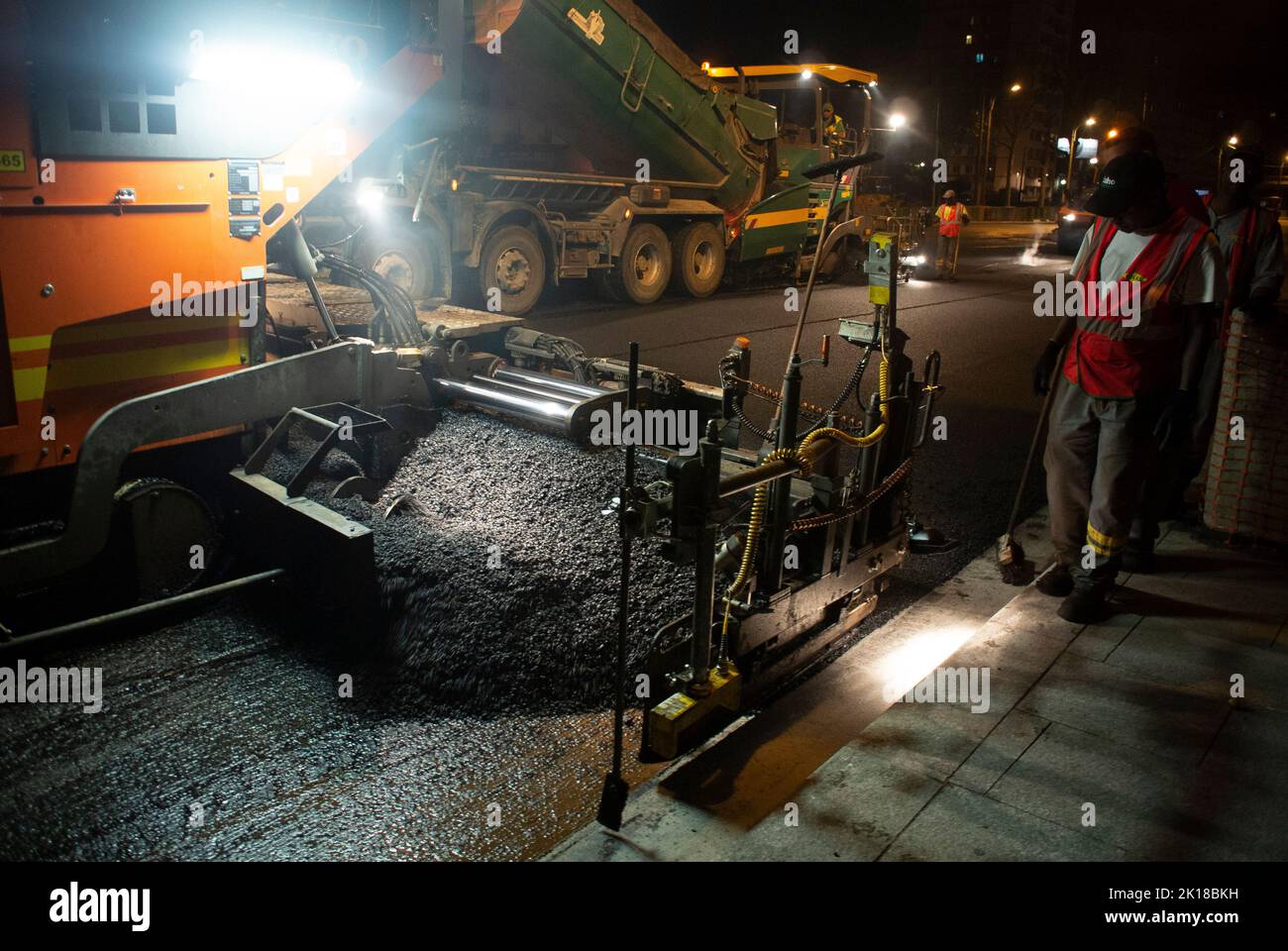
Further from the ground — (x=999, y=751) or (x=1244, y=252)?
(x=1244, y=252)

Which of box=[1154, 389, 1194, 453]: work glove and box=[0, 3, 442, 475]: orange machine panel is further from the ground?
box=[0, 3, 442, 475]: orange machine panel

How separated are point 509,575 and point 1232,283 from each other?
13.1ft

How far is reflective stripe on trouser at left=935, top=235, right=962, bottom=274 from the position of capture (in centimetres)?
1783

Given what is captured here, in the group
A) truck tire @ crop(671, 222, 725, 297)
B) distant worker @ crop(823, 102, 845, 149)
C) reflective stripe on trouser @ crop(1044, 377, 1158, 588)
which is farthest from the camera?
distant worker @ crop(823, 102, 845, 149)

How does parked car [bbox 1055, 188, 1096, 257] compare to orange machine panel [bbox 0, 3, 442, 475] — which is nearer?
orange machine panel [bbox 0, 3, 442, 475]

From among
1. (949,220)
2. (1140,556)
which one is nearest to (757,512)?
(1140,556)

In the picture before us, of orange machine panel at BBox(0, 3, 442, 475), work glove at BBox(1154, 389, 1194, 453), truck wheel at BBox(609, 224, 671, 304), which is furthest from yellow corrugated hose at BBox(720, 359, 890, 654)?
truck wheel at BBox(609, 224, 671, 304)

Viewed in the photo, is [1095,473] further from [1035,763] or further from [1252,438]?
[1035,763]

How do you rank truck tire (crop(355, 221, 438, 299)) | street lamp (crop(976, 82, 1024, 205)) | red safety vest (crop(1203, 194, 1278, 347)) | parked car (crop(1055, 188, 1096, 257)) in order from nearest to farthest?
red safety vest (crop(1203, 194, 1278, 347)) → truck tire (crop(355, 221, 438, 299)) → parked car (crop(1055, 188, 1096, 257)) → street lamp (crop(976, 82, 1024, 205))

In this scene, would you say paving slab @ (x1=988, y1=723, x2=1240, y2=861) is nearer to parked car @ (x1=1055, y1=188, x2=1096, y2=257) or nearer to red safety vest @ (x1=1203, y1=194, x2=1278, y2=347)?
red safety vest @ (x1=1203, y1=194, x2=1278, y2=347)

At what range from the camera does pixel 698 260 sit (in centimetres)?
1495

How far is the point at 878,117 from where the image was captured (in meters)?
17.1

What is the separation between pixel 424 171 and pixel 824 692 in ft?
29.3

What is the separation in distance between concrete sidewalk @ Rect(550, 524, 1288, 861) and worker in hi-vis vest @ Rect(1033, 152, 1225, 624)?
422mm
